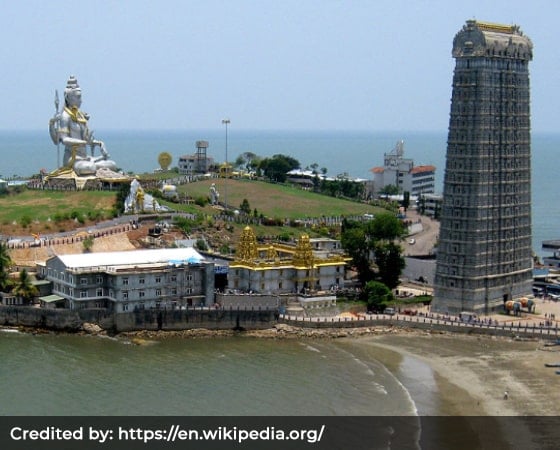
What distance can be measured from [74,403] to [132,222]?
42513 mm

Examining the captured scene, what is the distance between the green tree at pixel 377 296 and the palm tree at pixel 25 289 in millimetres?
23222

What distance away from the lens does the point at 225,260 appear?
85.4 metres

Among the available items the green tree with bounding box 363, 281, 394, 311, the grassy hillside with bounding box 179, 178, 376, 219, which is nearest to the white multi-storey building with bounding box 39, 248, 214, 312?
the green tree with bounding box 363, 281, 394, 311

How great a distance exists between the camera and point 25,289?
75.8 meters

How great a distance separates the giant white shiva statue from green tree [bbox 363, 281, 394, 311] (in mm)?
39255

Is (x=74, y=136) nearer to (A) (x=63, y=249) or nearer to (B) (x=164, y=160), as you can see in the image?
(A) (x=63, y=249)

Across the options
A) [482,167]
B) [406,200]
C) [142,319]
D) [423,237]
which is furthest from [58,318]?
[406,200]

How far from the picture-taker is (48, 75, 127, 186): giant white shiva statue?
110 metres

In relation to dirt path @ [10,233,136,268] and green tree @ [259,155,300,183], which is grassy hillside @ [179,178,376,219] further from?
dirt path @ [10,233,136,268]

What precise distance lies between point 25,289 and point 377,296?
24431mm

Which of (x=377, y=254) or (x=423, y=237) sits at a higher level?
(x=377, y=254)

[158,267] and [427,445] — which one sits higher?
[158,267]

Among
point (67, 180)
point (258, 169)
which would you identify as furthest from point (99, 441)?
point (258, 169)

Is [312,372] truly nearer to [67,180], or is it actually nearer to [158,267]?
[158,267]
